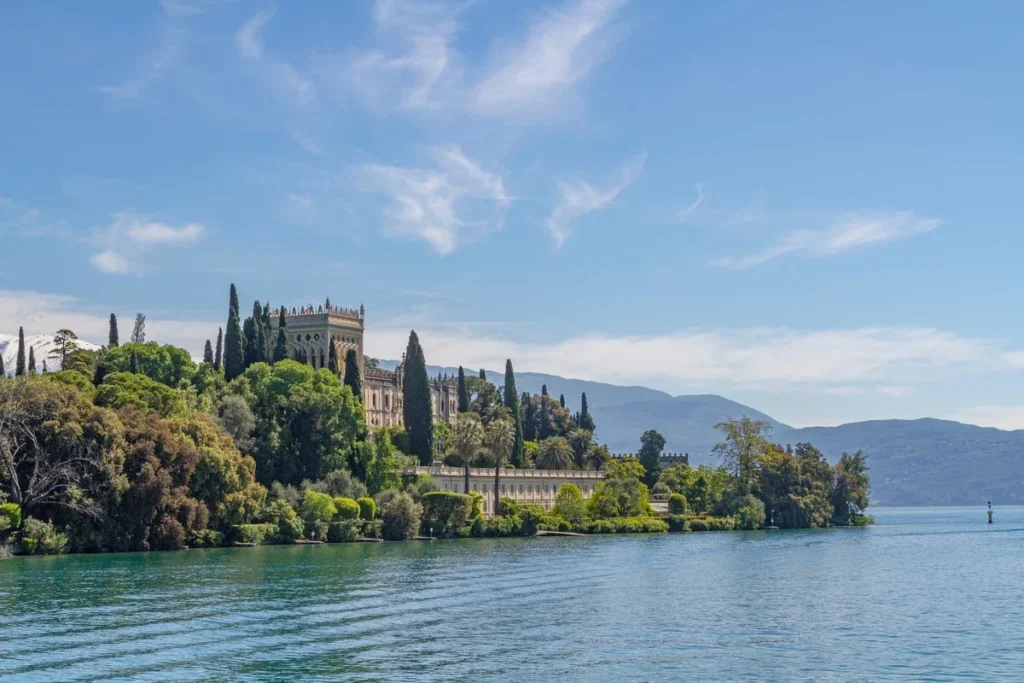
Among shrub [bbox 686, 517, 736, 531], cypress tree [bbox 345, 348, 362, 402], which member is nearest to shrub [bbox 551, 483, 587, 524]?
shrub [bbox 686, 517, 736, 531]

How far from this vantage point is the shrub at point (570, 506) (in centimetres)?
10625

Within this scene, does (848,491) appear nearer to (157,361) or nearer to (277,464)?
(277,464)

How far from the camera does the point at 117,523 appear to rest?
235 ft

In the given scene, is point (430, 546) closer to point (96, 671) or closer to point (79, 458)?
point (79, 458)

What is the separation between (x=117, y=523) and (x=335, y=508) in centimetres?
1972

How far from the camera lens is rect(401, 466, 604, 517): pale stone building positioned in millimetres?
105125

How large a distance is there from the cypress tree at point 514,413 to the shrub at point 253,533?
4032 centimetres

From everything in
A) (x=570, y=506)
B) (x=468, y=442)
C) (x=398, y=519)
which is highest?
(x=468, y=442)

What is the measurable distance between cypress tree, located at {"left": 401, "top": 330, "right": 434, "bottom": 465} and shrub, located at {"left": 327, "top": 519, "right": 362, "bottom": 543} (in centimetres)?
2117

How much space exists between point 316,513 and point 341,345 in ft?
188

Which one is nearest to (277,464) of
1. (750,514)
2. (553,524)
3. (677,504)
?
(553,524)

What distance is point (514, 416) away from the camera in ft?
424

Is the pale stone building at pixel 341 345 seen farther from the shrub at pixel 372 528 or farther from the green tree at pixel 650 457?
the shrub at pixel 372 528

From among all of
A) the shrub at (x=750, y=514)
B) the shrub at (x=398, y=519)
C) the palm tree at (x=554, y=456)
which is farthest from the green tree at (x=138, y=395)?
the shrub at (x=750, y=514)
